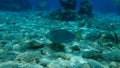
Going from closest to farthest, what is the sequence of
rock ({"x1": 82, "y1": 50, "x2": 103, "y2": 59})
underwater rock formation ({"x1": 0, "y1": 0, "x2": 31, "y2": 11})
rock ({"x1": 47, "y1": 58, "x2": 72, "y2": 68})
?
rock ({"x1": 47, "y1": 58, "x2": 72, "y2": 68}) < rock ({"x1": 82, "y1": 50, "x2": 103, "y2": 59}) < underwater rock formation ({"x1": 0, "y1": 0, "x2": 31, "y2": 11})

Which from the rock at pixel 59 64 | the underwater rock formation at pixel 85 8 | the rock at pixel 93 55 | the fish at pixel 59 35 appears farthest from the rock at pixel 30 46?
the underwater rock formation at pixel 85 8

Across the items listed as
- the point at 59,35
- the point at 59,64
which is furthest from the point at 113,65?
the point at 59,35

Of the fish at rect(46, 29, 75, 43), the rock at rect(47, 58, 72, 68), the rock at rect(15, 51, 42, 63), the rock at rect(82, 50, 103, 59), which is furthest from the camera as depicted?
the fish at rect(46, 29, 75, 43)

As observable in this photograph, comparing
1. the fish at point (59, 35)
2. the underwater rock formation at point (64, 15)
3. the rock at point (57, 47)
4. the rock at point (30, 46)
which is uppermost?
the fish at point (59, 35)

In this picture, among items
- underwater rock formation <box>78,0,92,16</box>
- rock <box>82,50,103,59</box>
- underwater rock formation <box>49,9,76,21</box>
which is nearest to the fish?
rock <box>82,50,103,59</box>

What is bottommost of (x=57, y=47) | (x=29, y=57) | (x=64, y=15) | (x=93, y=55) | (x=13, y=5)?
(x=64, y=15)

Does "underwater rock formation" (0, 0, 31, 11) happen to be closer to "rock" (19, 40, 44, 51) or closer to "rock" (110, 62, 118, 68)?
"rock" (19, 40, 44, 51)

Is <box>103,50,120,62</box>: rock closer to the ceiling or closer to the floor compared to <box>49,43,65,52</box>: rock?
closer to the floor

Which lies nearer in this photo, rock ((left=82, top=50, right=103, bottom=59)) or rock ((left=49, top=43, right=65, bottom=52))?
rock ((left=82, top=50, right=103, bottom=59))

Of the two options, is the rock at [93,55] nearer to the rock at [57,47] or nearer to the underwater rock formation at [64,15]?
the rock at [57,47]

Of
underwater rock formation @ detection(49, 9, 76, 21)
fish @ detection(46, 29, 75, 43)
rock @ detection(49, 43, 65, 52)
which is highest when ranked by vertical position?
fish @ detection(46, 29, 75, 43)

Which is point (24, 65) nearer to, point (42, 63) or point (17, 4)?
point (42, 63)

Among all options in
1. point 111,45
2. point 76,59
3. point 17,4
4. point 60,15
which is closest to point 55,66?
point 76,59

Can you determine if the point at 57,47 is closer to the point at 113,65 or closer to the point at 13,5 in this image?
the point at 113,65
